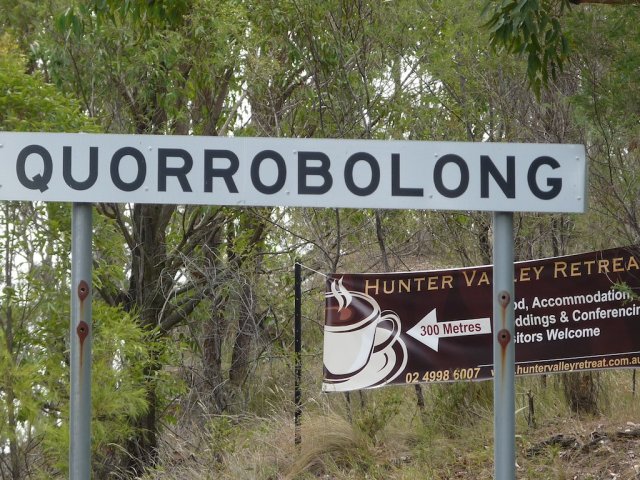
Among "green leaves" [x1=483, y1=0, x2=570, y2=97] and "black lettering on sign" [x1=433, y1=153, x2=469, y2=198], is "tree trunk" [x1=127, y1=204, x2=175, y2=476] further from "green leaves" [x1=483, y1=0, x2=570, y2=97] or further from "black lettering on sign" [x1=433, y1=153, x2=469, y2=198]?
"black lettering on sign" [x1=433, y1=153, x2=469, y2=198]

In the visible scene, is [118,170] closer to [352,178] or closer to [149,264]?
[352,178]

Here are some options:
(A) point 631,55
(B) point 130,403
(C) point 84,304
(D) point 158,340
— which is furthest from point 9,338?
(C) point 84,304

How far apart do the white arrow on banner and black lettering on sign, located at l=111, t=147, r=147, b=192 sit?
5.87 m

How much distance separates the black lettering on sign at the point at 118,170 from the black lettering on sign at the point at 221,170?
0.67 ft

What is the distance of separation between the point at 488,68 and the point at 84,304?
24.5 ft

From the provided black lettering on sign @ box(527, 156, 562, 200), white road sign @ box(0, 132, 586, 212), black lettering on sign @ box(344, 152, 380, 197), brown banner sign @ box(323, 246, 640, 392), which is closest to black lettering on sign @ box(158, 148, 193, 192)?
white road sign @ box(0, 132, 586, 212)

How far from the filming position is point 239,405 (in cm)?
1223

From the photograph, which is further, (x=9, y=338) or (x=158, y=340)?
(x=158, y=340)

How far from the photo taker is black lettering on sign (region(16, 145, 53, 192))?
3.34 meters

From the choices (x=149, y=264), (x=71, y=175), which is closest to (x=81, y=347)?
(x=71, y=175)

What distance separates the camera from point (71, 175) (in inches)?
133

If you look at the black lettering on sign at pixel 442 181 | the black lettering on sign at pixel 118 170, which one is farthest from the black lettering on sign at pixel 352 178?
the black lettering on sign at pixel 118 170

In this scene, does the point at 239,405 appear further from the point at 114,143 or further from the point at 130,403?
the point at 114,143

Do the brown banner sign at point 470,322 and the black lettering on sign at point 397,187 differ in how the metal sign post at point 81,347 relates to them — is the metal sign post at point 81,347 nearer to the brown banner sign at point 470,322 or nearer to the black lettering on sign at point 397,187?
the black lettering on sign at point 397,187
